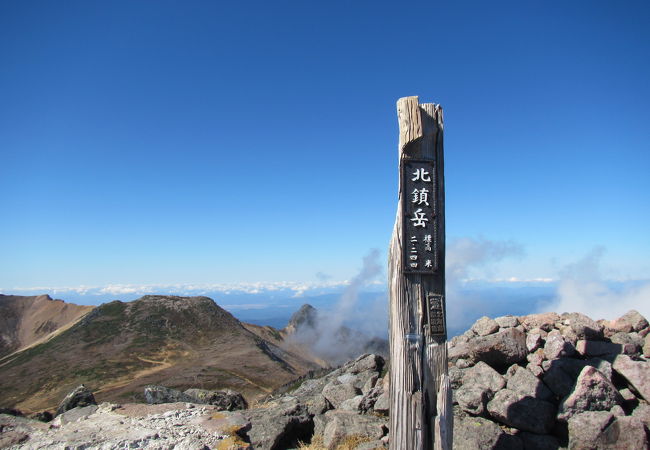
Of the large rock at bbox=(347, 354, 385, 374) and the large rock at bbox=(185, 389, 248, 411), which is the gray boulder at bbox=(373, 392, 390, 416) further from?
the large rock at bbox=(185, 389, 248, 411)

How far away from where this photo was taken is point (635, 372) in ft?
31.9

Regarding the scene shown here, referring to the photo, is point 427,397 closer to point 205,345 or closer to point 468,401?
point 468,401

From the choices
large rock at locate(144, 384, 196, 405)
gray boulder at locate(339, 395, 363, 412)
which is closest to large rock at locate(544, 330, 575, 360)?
gray boulder at locate(339, 395, 363, 412)

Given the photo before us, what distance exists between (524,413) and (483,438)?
1370 millimetres

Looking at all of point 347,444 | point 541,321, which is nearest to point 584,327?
point 541,321

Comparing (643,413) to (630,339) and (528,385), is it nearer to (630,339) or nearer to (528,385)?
(528,385)

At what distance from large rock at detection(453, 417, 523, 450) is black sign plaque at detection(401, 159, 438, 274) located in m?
4.38

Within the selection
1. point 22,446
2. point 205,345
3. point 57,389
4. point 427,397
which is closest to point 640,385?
point 427,397

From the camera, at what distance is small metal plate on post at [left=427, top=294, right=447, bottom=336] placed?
781 cm

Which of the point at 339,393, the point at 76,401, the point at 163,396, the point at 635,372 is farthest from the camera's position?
the point at 163,396

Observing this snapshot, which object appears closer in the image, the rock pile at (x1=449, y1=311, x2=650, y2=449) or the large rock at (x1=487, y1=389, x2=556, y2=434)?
the rock pile at (x1=449, y1=311, x2=650, y2=449)

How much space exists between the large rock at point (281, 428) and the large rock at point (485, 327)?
692cm

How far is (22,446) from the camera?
10.3 meters

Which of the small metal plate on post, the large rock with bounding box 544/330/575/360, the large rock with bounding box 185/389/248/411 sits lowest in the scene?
the large rock with bounding box 185/389/248/411
